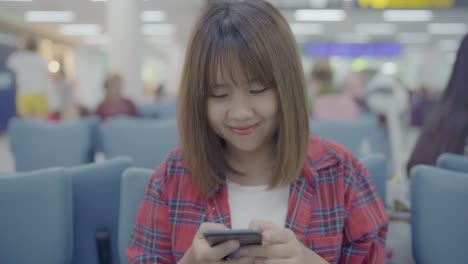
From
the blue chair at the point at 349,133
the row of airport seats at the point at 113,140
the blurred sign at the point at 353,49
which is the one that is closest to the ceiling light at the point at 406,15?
A: the blurred sign at the point at 353,49

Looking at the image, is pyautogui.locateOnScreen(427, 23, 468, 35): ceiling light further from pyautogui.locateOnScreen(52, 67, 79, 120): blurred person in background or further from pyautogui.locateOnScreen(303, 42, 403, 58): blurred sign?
pyautogui.locateOnScreen(52, 67, 79, 120): blurred person in background

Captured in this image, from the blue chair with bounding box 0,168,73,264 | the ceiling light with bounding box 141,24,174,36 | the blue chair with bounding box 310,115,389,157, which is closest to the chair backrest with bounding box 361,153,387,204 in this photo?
the blue chair with bounding box 0,168,73,264

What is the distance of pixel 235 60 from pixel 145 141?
1.85m

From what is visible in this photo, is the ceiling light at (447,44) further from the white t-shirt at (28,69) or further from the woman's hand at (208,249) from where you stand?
the woman's hand at (208,249)

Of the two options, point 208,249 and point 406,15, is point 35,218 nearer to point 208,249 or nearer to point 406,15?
point 208,249

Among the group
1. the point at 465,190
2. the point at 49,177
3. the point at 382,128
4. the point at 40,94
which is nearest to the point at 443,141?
the point at 465,190

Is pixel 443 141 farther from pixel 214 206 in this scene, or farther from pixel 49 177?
pixel 49 177

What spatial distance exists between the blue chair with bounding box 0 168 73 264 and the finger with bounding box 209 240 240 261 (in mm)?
649

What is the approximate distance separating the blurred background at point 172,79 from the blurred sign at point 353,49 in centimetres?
4

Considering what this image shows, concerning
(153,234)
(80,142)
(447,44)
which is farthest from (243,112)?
(447,44)

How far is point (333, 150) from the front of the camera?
1.22 meters

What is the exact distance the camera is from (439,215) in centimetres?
138

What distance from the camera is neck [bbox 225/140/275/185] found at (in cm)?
122

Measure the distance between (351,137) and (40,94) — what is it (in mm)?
5008
